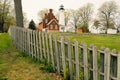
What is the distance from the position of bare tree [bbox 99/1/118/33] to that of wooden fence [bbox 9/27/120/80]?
85030mm

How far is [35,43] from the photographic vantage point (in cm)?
1308

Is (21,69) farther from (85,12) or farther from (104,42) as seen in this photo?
(85,12)

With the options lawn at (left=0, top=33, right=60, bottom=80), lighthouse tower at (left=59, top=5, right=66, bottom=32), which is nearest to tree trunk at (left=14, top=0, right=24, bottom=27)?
lawn at (left=0, top=33, right=60, bottom=80)

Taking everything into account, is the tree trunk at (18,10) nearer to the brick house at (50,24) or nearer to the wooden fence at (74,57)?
the wooden fence at (74,57)

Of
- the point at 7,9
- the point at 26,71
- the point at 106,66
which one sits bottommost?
the point at 26,71

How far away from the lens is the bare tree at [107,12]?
97938 mm

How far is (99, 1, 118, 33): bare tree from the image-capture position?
97.9m

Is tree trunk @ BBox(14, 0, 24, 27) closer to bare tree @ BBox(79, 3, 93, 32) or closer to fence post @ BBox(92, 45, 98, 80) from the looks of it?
fence post @ BBox(92, 45, 98, 80)

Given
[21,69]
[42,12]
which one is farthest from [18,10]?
[42,12]

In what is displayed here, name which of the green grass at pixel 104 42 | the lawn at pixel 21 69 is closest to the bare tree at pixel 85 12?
the green grass at pixel 104 42

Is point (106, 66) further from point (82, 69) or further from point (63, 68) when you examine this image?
point (63, 68)

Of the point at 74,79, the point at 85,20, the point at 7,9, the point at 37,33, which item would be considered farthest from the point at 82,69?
the point at 85,20

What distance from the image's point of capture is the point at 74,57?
913 centimetres

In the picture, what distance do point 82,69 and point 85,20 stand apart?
102 meters
